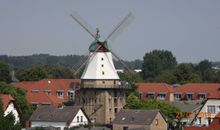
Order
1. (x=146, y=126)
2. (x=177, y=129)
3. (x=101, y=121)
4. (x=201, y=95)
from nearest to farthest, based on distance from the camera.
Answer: (x=146, y=126)
(x=177, y=129)
(x=101, y=121)
(x=201, y=95)

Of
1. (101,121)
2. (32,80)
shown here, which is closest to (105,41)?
(101,121)

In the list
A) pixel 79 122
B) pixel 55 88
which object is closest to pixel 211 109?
pixel 79 122

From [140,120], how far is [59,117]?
9.18m

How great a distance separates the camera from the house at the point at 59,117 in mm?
77625

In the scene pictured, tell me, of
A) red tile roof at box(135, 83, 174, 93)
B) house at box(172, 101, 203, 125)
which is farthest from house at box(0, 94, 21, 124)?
red tile roof at box(135, 83, 174, 93)

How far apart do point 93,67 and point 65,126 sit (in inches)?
457

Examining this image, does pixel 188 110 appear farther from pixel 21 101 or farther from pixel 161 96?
pixel 21 101

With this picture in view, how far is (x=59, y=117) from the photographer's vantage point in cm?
7800

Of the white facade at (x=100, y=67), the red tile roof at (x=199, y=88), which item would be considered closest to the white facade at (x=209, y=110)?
the white facade at (x=100, y=67)

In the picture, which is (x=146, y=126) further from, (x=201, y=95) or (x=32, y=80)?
(x=32, y=80)

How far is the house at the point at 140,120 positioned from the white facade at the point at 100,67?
998 cm

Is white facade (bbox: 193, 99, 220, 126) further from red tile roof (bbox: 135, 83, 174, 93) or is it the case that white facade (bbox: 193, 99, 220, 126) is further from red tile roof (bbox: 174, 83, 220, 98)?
red tile roof (bbox: 135, 83, 174, 93)

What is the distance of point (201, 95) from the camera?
334 ft

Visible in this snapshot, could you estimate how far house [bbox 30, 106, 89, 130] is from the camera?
77.6 metres
